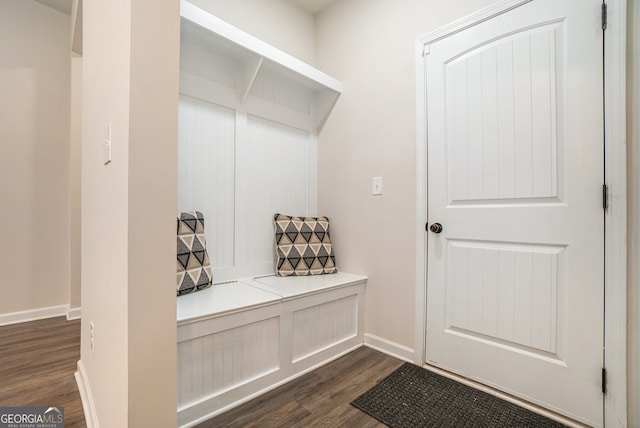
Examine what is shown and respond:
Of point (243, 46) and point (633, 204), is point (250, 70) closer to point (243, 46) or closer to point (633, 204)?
point (243, 46)

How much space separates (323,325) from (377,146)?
128 cm

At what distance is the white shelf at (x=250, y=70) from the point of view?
173cm

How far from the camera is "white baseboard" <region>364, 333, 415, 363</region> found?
6.40 feet

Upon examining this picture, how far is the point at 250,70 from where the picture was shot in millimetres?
2016

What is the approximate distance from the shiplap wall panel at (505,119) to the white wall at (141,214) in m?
1.49

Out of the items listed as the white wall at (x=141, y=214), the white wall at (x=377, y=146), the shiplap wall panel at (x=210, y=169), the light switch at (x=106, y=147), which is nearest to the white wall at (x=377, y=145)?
the white wall at (x=377, y=146)

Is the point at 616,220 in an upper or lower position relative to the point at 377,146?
lower

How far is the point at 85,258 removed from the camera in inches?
61.2

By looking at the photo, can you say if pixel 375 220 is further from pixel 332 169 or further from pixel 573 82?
pixel 573 82

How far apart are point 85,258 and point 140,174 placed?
0.98 meters

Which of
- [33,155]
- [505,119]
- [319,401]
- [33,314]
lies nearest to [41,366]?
[33,314]

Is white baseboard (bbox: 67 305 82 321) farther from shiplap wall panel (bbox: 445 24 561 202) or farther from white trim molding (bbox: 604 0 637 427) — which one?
white trim molding (bbox: 604 0 637 427)

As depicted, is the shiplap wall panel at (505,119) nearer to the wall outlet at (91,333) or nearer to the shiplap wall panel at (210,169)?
the shiplap wall panel at (210,169)

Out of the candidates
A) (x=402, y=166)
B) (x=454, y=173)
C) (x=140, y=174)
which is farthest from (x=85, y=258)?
(x=454, y=173)
